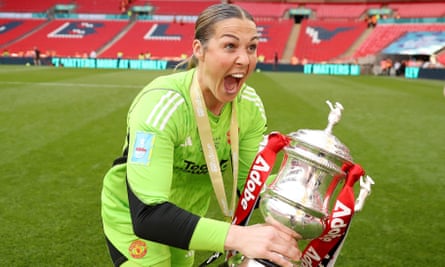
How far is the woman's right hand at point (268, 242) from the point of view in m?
1.36

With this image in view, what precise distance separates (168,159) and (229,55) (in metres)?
0.43

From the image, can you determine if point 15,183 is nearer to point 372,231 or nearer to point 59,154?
point 59,154

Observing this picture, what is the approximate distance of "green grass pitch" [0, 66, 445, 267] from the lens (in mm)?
3830

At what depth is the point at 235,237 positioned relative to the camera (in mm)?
1425

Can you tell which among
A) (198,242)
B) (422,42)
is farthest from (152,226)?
(422,42)

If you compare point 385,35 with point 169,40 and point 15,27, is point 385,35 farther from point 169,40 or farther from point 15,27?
point 15,27

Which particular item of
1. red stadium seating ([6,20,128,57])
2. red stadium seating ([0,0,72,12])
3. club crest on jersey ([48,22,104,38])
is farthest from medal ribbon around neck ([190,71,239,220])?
red stadium seating ([0,0,72,12])

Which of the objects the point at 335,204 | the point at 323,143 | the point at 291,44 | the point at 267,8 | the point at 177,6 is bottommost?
the point at 291,44

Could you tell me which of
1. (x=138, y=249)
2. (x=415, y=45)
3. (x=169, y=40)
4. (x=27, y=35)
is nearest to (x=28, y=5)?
(x=27, y=35)

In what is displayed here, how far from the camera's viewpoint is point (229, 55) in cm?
160

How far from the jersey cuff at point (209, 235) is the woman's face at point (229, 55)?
50 cm

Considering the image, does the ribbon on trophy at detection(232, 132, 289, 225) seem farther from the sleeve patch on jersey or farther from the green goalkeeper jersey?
the sleeve patch on jersey

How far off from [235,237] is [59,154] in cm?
569

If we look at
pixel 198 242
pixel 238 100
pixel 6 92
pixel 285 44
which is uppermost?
pixel 238 100
